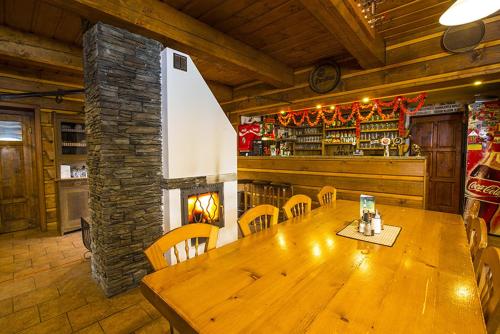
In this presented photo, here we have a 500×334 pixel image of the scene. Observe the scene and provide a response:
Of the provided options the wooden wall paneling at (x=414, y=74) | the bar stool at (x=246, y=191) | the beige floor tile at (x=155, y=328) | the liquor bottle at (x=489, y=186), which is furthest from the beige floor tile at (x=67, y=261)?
the liquor bottle at (x=489, y=186)

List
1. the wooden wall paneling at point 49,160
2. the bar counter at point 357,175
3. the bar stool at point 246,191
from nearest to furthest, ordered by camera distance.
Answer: the bar counter at point 357,175, the wooden wall paneling at point 49,160, the bar stool at point 246,191

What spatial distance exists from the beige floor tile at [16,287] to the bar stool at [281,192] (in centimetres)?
334

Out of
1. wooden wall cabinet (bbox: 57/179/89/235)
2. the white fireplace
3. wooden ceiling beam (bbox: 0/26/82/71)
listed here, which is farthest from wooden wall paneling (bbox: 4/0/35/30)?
wooden wall cabinet (bbox: 57/179/89/235)

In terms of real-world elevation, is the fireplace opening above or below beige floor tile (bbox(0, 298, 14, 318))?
above

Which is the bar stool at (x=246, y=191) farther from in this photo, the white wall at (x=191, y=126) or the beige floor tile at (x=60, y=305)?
the beige floor tile at (x=60, y=305)

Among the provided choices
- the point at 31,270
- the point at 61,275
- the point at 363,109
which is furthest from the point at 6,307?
the point at 363,109

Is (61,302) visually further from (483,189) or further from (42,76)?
(483,189)

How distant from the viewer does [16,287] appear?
7.71 feet

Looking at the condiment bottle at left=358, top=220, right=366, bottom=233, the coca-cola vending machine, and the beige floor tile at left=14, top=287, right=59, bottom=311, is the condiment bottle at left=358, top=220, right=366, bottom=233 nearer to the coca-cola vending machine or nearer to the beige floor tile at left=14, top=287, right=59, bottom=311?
the beige floor tile at left=14, top=287, right=59, bottom=311

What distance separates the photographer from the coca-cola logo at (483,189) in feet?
12.0

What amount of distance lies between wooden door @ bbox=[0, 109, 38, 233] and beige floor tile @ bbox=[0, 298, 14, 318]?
2.59 meters

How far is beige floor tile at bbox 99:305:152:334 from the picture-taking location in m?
1.78

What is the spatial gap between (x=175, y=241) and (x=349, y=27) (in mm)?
2248

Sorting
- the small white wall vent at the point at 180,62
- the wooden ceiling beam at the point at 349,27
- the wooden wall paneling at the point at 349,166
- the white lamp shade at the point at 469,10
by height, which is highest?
the wooden ceiling beam at the point at 349,27
